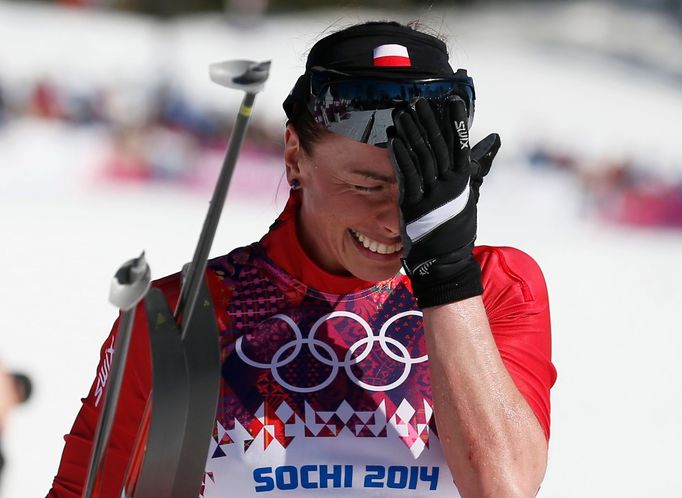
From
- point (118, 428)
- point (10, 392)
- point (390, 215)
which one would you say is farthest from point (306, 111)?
point (10, 392)

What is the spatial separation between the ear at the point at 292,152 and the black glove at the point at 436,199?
300mm

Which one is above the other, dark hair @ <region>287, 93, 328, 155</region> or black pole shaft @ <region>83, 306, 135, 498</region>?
dark hair @ <region>287, 93, 328, 155</region>

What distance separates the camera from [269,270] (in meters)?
1.99

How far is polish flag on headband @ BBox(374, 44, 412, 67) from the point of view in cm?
178

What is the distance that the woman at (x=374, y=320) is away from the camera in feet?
5.34

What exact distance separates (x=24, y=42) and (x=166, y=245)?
564 inches

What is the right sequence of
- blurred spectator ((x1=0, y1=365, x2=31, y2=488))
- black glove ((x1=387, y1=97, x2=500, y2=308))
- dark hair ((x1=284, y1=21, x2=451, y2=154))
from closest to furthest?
black glove ((x1=387, y1=97, x2=500, y2=308)) < dark hair ((x1=284, y1=21, x2=451, y2=154)) < blurred spectator ((x1=0, y1=365, x2=31, y2=488))

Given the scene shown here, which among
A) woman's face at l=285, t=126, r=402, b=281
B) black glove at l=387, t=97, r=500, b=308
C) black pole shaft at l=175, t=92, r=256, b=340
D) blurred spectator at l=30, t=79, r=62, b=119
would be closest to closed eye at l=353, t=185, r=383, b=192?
woman's face at l=285, t=126, r=402, b=281

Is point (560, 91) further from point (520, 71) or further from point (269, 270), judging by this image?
point (269, 270)

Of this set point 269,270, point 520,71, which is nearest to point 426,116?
point 269,270

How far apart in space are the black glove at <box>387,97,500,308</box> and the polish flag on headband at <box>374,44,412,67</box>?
0.42 feet

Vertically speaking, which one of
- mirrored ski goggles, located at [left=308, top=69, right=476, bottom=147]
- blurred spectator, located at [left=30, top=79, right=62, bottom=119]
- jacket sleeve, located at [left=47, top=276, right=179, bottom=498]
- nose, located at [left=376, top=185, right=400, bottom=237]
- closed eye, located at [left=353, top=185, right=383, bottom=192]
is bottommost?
blurred spectator, located at [left=30, top=79, right=62, bottom=119]

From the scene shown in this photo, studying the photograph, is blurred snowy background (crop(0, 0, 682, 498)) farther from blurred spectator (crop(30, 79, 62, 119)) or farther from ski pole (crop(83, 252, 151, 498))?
ski pole (crop(83, 252, 151, 498))

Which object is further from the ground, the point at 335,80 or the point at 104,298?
the point at 335,80
